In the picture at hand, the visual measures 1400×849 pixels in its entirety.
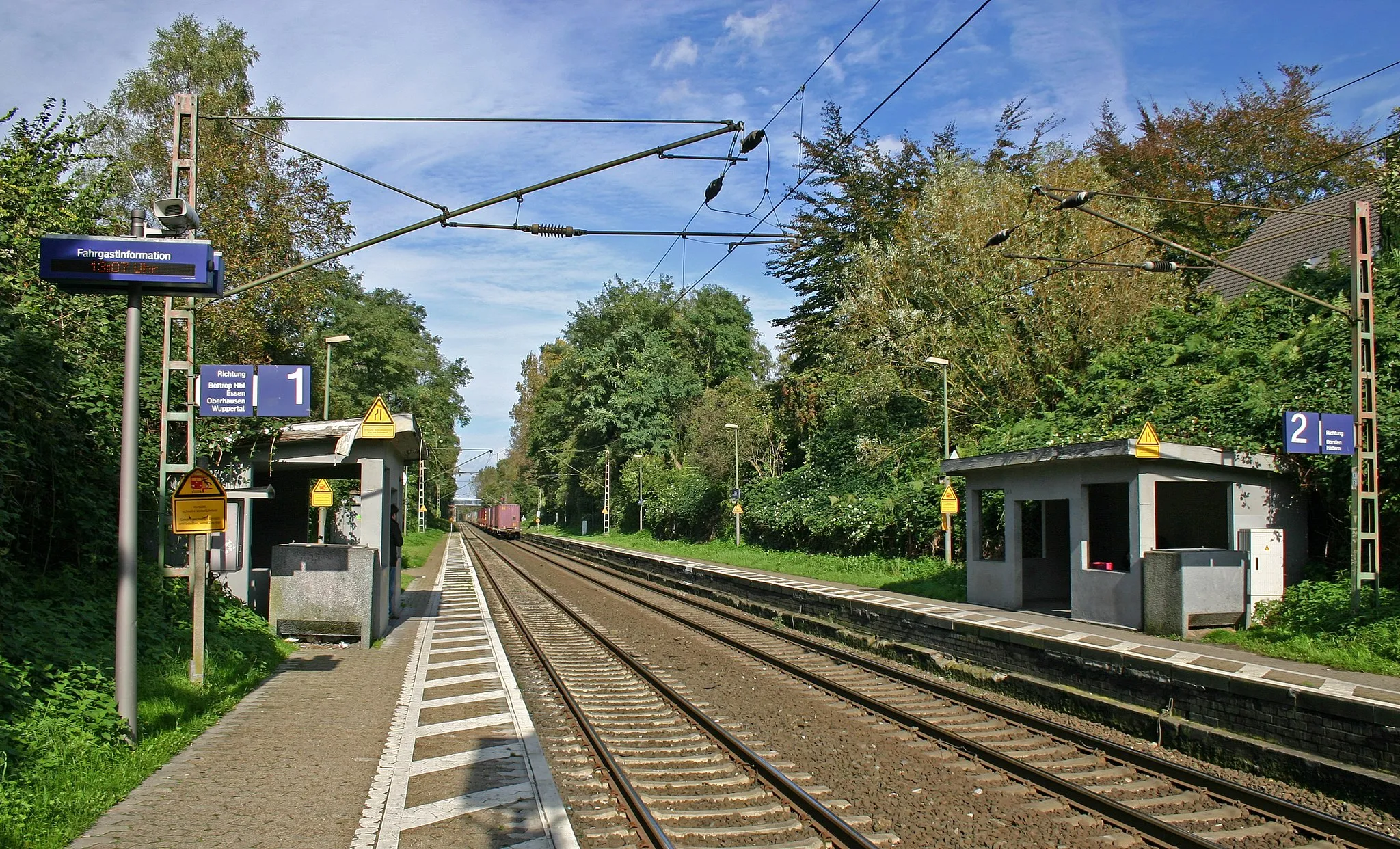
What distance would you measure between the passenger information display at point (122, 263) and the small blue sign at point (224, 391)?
260cm

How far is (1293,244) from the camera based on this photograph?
26906 millimetres

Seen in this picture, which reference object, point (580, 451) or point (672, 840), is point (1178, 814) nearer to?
point (672, 840)

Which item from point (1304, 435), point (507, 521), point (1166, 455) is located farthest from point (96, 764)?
point (507, 521)

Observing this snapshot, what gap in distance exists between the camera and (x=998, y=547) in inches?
920

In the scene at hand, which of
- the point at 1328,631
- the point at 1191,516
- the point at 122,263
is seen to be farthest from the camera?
the point at 1191,516

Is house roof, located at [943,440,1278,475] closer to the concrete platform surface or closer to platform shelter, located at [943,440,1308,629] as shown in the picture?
platform shelter, located at [943,440,1308,629]

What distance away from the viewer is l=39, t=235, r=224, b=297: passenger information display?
7598mm

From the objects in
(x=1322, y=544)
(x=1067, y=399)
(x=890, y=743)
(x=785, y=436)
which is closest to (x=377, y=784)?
(x=890, y=743)

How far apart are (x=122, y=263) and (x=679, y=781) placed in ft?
20.1

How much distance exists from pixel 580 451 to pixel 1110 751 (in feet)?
201

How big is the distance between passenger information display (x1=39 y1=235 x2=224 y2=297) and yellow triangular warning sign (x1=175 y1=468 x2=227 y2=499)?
2169 millimetres

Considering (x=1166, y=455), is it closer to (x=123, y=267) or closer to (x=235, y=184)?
(x=123, y=267)

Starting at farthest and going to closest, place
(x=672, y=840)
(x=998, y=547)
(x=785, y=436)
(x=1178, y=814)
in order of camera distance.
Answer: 1. (x=785, y=436)
2. (x=998, y=547)
3. (x=1178, y=814)
4. (x=672, y=840)

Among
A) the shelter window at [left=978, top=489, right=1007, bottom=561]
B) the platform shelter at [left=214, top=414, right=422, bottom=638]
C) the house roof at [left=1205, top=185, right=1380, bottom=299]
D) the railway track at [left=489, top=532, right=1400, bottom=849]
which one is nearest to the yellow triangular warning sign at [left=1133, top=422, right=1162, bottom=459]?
the railway track at [left=489, top=532, right=1400, bottom=849]
